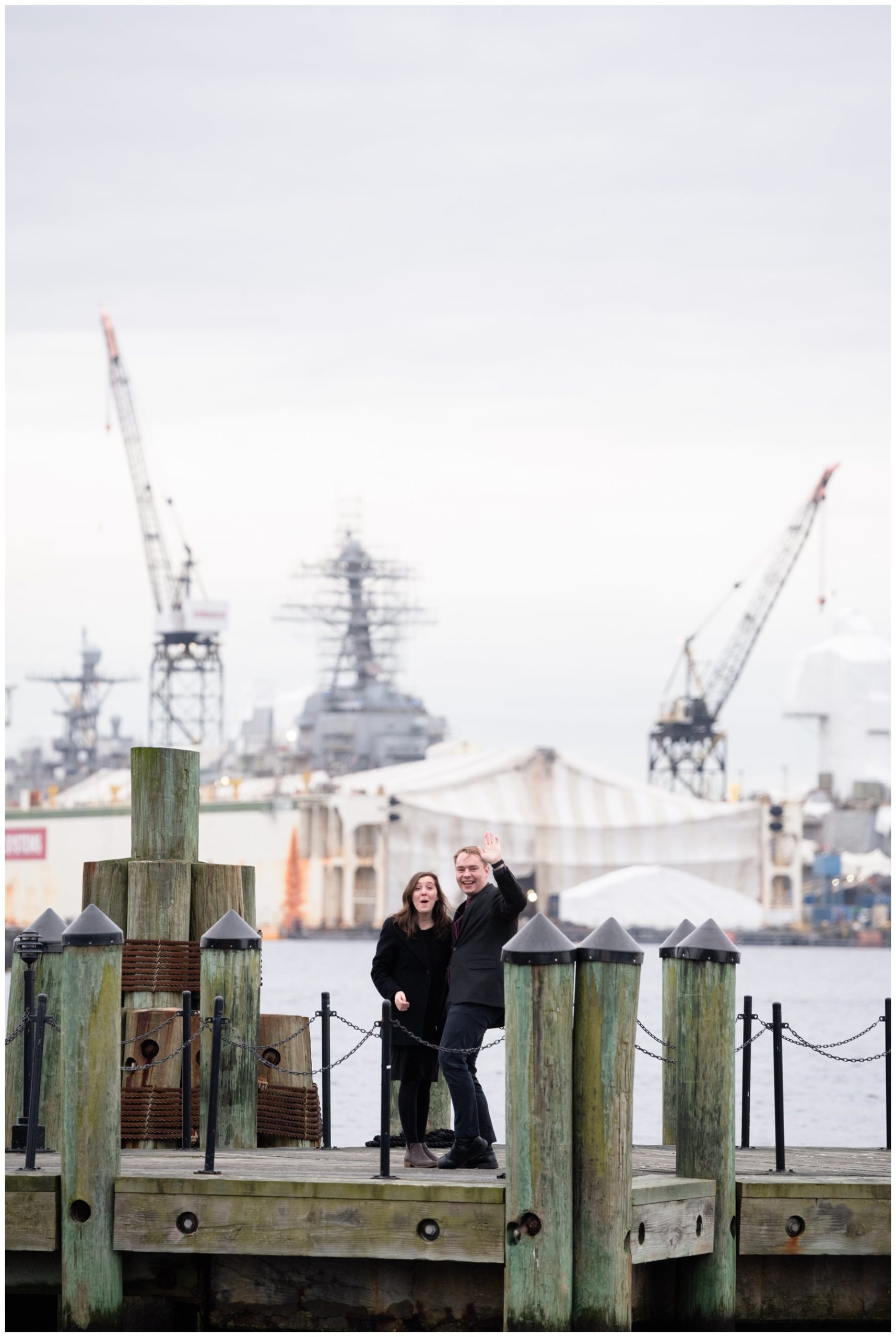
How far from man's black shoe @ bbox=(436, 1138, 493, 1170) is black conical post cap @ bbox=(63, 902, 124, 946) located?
77.3 inches

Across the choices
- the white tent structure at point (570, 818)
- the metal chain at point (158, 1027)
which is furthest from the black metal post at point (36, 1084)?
the white tent structure at point (570, 818)

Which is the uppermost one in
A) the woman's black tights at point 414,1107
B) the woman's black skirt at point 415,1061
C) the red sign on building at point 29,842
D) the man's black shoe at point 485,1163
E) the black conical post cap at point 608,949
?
the black conical post cap at point 608,949

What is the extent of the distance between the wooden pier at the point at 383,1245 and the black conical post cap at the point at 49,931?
4.56 ft

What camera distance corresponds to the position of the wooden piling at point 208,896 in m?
12.8

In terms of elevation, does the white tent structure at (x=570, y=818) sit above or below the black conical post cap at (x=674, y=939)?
below

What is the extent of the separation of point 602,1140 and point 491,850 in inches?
58.8

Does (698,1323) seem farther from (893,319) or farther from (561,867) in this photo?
(561,867)

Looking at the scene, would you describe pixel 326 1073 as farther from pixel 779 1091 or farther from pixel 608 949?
pixel 608 949

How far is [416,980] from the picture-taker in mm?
10508

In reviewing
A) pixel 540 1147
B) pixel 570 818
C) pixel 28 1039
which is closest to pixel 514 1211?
pixel 540 1147

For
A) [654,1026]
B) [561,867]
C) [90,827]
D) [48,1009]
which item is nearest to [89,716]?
[90,827]

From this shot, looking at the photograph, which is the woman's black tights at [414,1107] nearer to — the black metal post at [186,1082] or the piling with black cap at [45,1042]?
the black metal post at [186,1082]

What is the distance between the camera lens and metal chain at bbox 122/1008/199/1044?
422 inches

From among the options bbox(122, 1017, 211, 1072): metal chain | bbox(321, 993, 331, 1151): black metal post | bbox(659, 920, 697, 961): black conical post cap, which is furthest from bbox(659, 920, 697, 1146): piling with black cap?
bbox(122, 1017, 211, 1072): metal chain
